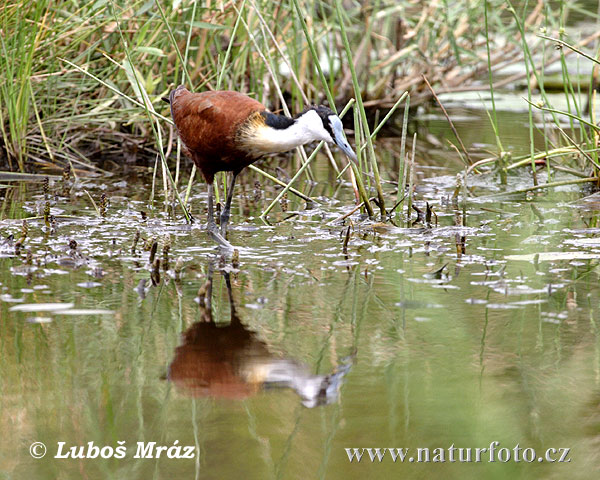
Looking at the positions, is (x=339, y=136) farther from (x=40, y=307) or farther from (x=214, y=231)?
(x=40, y=307)

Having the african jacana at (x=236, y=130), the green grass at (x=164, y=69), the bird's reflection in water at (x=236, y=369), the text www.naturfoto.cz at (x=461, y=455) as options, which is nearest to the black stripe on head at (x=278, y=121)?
the african jacana at (x=236, y=130)

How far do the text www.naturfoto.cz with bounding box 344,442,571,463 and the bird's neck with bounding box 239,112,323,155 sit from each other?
6.46 ft

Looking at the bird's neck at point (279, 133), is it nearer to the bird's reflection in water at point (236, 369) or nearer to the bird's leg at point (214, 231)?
the bird's leg at point (214, 231)

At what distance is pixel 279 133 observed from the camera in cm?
425

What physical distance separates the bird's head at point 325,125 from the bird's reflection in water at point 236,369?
1.15 metres

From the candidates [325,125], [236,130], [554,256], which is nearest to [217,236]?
[236,130]

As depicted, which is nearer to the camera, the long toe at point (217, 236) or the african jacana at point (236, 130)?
the african jacana at point (236, 130)

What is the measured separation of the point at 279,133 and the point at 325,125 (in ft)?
0.72

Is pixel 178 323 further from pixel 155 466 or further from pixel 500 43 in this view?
pixel 500 43

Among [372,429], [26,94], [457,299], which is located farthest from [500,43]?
[372,429]

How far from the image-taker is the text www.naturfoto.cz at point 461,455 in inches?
96.3

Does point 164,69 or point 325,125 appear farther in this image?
point 164,69

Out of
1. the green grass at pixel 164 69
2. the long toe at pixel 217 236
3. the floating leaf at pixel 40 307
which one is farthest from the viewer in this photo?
the green grass at pixel 164 69

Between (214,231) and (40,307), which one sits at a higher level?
(214,231)
